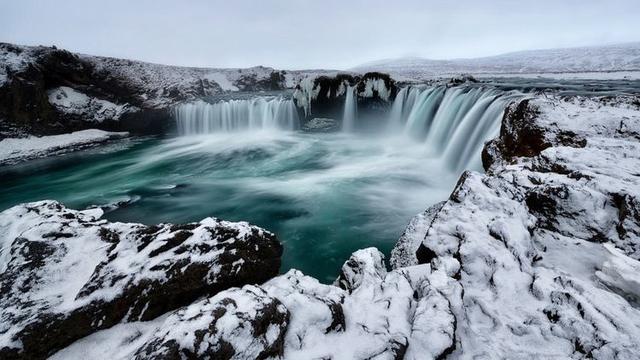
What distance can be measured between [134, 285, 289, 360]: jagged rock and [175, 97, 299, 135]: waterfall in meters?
26.1

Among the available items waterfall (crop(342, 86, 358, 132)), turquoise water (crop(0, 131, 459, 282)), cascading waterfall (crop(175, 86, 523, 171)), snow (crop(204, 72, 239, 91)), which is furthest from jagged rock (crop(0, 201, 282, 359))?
snow (crop(204, 72, 239, 91))

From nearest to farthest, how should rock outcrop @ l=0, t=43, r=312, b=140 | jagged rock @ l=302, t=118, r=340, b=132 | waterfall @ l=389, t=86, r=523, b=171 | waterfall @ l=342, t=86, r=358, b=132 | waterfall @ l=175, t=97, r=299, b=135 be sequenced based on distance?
waterfall @ l=389, t=86, r=523, b=171 → rock outcrop @ l=0, t=43, r=312, b=140 → waterfall @ l=342, t=86, r=358, b=132 → jagged rock @ l=302, t=118, r=340, b=132 → waterfall @ l=175, t=97, r=299, b=135

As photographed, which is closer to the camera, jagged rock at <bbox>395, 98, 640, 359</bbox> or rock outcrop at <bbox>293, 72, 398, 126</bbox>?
jagged rock at <bbox>395, 98, 640, 359</bbox>

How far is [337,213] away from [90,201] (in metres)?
11.7

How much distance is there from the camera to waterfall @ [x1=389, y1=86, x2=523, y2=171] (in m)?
13.9

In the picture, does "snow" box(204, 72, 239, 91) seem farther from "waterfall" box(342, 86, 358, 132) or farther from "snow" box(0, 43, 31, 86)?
"waterfall" box(342, 86, 358, 132)

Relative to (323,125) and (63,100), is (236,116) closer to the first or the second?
(323,125)

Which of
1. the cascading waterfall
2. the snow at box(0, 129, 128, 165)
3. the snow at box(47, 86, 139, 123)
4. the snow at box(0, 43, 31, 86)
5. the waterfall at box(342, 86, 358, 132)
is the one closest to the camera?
the cascading waterfall

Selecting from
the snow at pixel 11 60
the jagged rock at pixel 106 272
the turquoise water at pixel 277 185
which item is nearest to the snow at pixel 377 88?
the turquoise water at pixel 277 185

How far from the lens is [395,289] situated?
4344mm

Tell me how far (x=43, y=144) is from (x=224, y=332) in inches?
1216

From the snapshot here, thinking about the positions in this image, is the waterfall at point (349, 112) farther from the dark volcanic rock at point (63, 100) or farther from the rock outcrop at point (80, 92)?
the dark volcanic rock at point (63, 100)

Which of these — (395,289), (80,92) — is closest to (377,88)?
(395,289)

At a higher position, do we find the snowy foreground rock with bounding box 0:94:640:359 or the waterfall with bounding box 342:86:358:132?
the waterfall with bounding box 342:86:358:132
